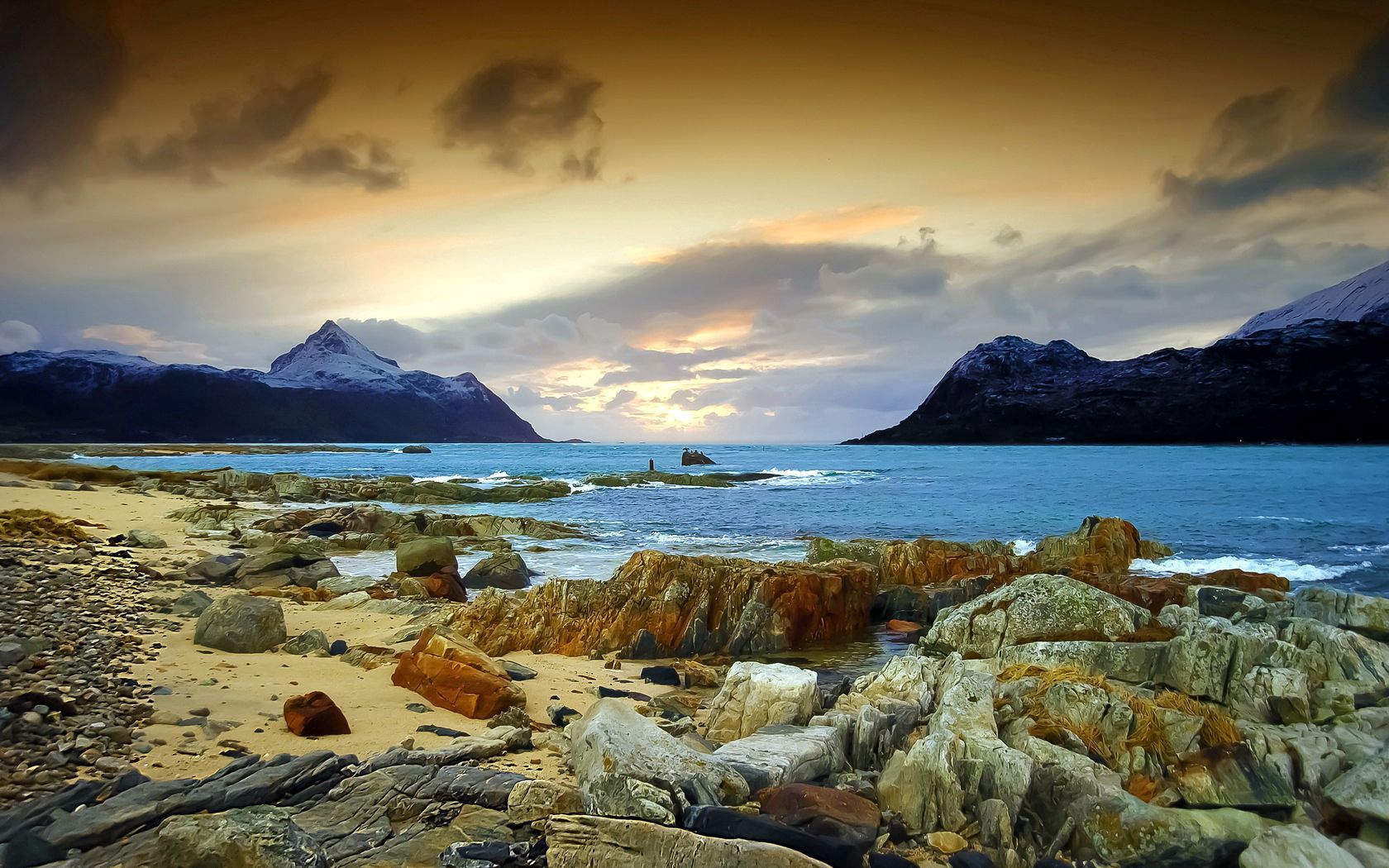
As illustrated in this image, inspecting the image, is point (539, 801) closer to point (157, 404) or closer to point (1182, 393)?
point (1182, 393)

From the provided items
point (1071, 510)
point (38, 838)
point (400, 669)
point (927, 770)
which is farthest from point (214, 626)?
point (1071, 510)

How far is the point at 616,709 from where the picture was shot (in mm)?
5855

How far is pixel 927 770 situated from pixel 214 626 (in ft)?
30.1

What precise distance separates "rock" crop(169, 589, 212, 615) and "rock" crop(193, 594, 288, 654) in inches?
63.3

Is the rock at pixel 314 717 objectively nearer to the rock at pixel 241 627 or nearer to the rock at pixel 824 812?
the rock at pixel 241 627

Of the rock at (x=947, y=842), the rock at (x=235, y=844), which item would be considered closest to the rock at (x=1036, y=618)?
the rock at (x=947, y=842)

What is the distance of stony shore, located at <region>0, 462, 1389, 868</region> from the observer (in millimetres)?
4406

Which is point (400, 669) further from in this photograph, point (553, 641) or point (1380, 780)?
point (1380, 780)

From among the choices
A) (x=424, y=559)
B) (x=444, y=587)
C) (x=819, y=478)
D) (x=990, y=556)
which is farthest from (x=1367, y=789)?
(x=819, y=478)

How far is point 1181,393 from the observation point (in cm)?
13475

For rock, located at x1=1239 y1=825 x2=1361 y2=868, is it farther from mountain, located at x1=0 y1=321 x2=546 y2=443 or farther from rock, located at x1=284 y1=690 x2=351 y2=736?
mountain, located at x1=0 y1=321 x2=546 y2=443

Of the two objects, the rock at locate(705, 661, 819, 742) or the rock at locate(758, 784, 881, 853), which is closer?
the rock at locate(758, 784, 881, 853)

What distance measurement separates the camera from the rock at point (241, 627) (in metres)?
9.00

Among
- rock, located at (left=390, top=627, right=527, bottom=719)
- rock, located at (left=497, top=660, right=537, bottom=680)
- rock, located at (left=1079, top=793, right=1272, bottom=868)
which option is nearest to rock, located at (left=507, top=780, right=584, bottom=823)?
rock, located at (left=390, top=627, right=527, bottom=719)
